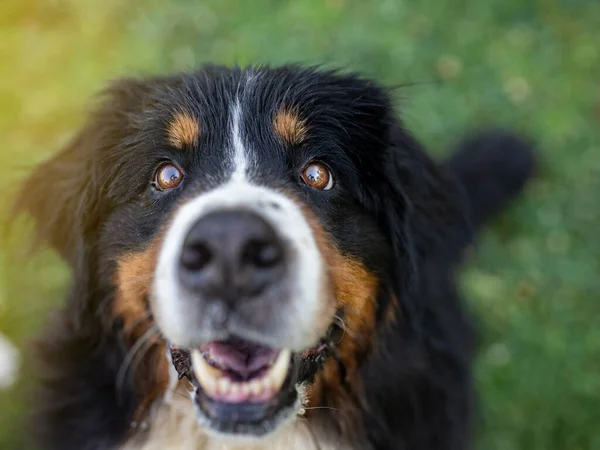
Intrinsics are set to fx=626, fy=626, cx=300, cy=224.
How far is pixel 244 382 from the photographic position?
1797 millimetres

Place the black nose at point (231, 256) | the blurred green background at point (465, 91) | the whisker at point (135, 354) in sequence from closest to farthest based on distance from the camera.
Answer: the black nose at point (231, 256)
the whisker at point (135, 354)
the blurred green background at point (465, 91)

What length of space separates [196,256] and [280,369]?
19.8 inches

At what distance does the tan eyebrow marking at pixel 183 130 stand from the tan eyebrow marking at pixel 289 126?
24cm

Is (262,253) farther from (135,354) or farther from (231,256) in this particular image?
(135,354)

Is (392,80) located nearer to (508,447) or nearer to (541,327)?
(541,327)

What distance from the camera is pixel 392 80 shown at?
4.10 meters

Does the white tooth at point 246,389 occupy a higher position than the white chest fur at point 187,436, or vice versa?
the white tooth at point 246,389

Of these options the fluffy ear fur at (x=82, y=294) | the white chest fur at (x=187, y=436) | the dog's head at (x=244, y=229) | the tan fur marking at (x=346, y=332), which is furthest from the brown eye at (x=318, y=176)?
the white chest fur at (x=187, y=436)

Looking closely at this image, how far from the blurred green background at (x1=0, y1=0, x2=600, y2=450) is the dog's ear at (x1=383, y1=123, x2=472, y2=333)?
123cm

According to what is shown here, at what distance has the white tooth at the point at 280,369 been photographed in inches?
71.9

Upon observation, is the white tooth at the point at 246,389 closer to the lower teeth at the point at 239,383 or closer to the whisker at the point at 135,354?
the lower teeth at the point at 239,383

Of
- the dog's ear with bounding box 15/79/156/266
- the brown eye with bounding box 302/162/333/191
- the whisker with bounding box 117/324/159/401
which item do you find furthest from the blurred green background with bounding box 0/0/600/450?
the brown eye with bounding box 302/162/333/191

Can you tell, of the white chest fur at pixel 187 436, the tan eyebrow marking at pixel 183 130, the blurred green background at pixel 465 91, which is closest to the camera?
the tan eyebrow marking at pixel 183 130

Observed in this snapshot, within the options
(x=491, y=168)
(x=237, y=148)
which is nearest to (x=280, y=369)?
(x=237, y=148)
